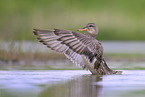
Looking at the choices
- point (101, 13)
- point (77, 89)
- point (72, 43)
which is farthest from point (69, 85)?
point (101, 13)

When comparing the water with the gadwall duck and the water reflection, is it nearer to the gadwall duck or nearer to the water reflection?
the water reflection

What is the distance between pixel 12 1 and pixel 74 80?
1599 inches

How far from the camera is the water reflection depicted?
6879mm

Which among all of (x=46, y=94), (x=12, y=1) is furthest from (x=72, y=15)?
(x=46, y=94)

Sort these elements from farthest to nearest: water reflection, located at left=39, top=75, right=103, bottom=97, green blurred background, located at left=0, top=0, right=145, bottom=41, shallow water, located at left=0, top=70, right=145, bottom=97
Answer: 1. green blurred background, located at left=0, top=0, right=145, bottom=41
2. shallow water, located at left=0, top=70, right=145, bottom=97
3. water reflection, located at left=39, top=75, right=103, bottom=97

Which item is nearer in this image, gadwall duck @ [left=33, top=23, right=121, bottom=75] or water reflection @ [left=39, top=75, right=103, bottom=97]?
water reflection @ [left=39, top=75, right=103, bottom=97]

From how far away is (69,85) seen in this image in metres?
8.01

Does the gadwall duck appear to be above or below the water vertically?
above

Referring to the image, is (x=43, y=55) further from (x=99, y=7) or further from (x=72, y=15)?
(x=99, y=7)

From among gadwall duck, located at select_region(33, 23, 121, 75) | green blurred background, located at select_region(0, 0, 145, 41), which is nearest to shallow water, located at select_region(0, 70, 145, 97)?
gadwall duck, located at select_region(33, 23, 121, 75)

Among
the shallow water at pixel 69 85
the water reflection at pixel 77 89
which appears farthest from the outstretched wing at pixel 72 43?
the water reflection at pixel 77 89

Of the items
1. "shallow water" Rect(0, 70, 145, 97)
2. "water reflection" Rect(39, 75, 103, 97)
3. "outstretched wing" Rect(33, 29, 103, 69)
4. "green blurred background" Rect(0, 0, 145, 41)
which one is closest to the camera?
"water reflection" Rect(39, 75, 103, 97)

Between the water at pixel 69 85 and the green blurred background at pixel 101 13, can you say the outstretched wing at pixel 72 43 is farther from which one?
the green blurred background at pixel 101 13

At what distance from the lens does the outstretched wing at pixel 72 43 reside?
30.3 ft
